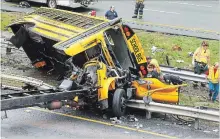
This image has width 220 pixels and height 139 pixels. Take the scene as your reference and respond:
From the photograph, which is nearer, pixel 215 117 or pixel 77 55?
pixel 215 117

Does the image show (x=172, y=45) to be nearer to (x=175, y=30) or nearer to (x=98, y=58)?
(x=175, y=30)

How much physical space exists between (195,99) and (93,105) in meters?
3.21

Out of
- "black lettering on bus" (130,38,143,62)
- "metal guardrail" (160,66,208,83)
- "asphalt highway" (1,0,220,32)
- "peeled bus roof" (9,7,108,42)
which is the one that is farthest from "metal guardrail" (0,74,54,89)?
"asphalt highway" (1,0,220,32)

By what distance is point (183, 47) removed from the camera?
1789cm

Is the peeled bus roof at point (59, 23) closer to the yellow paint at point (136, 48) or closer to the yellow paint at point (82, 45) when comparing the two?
the yellow paint at point (136, 48)

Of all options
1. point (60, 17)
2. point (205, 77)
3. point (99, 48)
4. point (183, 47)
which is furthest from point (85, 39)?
point (183, 47)

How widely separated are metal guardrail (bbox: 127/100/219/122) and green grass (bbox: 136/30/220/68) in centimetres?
529

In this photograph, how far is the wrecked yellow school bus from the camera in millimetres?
10906

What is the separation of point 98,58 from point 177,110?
2152 mm

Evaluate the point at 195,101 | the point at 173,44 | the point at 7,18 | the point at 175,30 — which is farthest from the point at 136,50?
the point at 7,18

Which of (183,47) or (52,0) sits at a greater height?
(52,0)

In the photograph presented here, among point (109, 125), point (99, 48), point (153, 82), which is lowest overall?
point (109, 125)

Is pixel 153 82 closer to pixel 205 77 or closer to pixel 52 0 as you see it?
pixel 205 77

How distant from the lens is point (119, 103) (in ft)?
35.9
